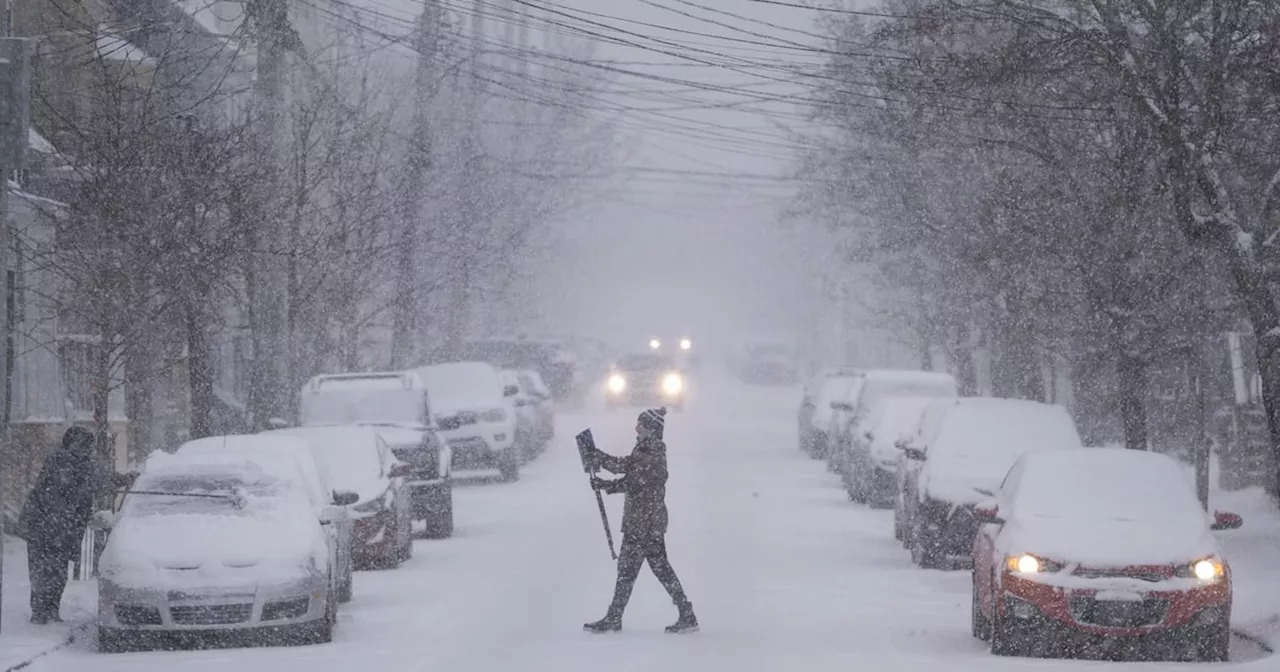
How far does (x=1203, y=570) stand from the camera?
14.1 m

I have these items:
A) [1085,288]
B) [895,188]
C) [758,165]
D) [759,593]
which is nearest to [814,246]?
[895,188]

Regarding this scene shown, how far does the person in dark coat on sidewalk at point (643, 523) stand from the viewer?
15.1m

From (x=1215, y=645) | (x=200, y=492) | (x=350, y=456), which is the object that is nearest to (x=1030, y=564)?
(x=1215, y=645)

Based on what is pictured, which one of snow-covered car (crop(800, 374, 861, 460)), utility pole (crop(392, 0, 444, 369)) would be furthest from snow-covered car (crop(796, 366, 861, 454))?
utility pole (crop(392, 0, 444, 369))

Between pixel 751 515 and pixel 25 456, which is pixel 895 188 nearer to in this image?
pixel 751 515

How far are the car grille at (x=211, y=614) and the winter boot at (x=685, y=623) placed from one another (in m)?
3.20

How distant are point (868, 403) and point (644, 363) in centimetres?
2518

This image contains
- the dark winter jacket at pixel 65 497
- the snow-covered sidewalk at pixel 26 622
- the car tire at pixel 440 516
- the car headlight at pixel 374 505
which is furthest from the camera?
the car tire at pixel 440 516

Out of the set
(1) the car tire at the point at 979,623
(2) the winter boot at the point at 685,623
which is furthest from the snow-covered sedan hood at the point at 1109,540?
(2) the winter boot at the point at 685,623

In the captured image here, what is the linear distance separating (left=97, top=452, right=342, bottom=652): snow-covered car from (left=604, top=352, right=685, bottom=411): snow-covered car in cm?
3903

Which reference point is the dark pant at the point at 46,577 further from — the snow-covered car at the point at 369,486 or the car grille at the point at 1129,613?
the car grille at the point at 1129,613

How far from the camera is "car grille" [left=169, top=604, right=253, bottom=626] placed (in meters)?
14.7

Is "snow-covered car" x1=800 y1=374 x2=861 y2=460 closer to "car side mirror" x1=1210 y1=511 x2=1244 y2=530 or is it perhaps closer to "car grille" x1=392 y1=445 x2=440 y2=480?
"car grille" x1=392 y1=445 x2=440 y2=480

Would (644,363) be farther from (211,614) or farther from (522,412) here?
(211,614)
